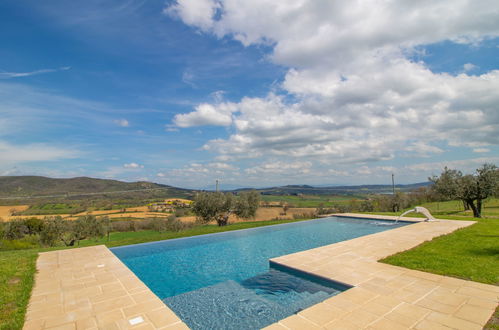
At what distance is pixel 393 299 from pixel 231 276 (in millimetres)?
3655

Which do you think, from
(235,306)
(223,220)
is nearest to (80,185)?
(223,220)

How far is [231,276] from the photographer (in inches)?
237

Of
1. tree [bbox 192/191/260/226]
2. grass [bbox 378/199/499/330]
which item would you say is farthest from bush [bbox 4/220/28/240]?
grass [bbox 378/199/499/330]

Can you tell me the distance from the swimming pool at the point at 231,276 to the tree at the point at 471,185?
671cm

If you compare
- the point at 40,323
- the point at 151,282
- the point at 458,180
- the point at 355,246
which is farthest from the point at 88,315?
the point at 458,180

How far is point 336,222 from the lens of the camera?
1399 centimetres

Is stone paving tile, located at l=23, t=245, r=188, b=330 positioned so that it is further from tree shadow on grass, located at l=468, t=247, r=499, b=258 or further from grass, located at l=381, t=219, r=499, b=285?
tree shadow on grass, located at l=468, t=247, r=499, b=258

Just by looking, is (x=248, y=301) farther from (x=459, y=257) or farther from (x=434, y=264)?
(x=459, y=257)

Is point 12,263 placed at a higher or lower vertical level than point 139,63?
lower

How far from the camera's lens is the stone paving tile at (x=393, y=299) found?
2947mm

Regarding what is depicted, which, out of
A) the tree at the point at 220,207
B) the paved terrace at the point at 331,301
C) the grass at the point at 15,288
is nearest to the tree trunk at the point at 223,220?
the tree at the point at 220,207

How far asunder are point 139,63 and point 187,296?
10669 mm

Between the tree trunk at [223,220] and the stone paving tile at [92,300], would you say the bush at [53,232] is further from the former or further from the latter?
the stone paving tile at [92,300]

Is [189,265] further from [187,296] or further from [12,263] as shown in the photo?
[12,263]
